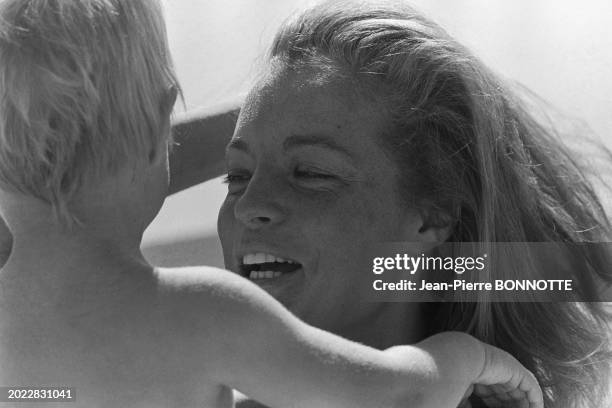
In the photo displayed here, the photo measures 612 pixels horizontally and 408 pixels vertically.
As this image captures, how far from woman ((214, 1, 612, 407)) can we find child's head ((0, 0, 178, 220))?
407 millimetres

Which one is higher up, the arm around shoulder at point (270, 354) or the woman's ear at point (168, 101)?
the woman's ear at point (168, 101)

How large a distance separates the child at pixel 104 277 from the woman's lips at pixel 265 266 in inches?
14.7

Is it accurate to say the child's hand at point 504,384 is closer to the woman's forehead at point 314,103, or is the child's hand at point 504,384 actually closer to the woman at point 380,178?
the woman at point 380,178

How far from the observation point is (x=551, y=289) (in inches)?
61.5

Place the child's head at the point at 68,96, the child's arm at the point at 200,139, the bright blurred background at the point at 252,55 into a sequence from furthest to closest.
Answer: the bright blurred background at the point at 252,55
the child's arm at the point at 200,139
the child's head at the point at 68,96

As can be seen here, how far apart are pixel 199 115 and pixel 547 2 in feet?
4.18

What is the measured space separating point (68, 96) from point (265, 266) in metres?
0.53

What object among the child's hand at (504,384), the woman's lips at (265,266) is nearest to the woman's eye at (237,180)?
the woman's lips at (265,266)

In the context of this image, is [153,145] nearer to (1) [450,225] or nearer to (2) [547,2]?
(1) [450,225]

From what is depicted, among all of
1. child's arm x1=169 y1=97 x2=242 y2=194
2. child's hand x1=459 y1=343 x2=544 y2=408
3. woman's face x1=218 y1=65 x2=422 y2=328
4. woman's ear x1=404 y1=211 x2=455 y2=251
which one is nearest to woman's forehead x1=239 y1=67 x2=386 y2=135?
woman's face x1=218 y1=65 x2=422 y2=328

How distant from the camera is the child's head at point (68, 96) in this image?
937 mm

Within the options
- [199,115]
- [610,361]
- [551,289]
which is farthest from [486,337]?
[199,115]

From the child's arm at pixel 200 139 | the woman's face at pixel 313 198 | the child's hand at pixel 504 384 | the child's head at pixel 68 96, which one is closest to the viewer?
the child's head at pixel 68 96

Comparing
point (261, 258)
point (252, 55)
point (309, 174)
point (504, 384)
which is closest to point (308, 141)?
point (309, 174)
